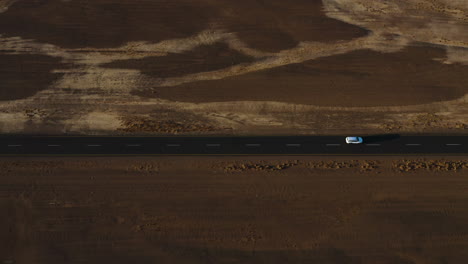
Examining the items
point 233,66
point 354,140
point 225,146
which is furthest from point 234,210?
point 233,66

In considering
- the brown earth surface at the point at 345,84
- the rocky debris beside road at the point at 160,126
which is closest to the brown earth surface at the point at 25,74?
the brown earth surface at the point at 345,84

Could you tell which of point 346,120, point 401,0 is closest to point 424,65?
point 346,120

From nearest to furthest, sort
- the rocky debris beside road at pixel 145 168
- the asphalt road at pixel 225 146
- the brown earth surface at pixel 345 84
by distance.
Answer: the rocky debris beside road at pixel 145 168, the asphalt road at pixel 225 146, the brown earth surface at pixel 345 84

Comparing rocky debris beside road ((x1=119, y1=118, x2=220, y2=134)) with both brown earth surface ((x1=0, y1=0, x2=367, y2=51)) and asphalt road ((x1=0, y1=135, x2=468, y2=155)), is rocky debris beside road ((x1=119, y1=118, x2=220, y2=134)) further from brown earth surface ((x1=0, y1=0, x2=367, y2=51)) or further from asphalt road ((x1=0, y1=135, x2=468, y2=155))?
brown earth surface ((x1=0, y1=0, x2=367, y2=51))

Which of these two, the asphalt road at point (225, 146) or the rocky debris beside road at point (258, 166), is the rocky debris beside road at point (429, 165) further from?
the rocky debris beside road at point (258, 166)

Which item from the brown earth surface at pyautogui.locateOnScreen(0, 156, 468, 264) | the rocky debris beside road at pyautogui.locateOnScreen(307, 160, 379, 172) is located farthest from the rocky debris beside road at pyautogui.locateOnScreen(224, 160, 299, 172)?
the rocky debris beside road at pyautogui.locateOnScreen(307, 160, 379, 172)
